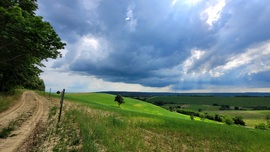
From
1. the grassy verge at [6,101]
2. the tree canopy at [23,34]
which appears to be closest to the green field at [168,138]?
the tree canopy at [23,34]

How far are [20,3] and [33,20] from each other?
7.68 meters

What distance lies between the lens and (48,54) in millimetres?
20078

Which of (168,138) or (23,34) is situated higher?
(23,34)

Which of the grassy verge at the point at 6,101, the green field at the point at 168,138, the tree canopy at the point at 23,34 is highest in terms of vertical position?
the tree canopy at the point at 23,34

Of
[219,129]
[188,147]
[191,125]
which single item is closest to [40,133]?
[188,147]

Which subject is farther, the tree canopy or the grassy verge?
the grassy verge

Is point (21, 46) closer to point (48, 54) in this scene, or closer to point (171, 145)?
point (48, 54)

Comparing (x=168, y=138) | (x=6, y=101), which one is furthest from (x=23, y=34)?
(x=6, y=101)

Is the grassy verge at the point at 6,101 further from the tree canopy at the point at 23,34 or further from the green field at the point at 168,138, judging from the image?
the green field at the point at 168,138

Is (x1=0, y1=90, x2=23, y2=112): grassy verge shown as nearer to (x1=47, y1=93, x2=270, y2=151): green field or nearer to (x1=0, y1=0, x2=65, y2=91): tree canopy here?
(x1=0, y1=0, x2=65, y2=91): tree canopy

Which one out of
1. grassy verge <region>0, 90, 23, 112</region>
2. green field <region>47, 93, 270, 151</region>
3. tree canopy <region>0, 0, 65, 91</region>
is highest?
tree canopy <region>0, 0, 65, 91</region>

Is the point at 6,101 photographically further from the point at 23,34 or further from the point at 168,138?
the point at 168,138

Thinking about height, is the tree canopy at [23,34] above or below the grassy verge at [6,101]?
above

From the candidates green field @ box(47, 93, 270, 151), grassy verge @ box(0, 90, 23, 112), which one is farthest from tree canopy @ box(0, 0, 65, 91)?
grassy verge @ box(0, 90, 23, 112)
